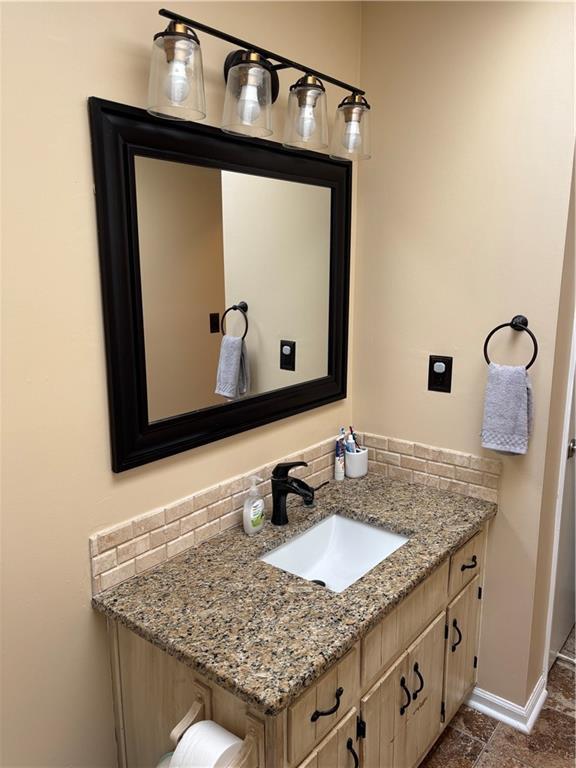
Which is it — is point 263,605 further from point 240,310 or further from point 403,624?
point 240,310

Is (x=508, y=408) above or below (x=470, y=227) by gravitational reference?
below

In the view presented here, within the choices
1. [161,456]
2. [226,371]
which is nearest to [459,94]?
[226,371]

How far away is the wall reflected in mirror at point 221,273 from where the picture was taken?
4.65ft

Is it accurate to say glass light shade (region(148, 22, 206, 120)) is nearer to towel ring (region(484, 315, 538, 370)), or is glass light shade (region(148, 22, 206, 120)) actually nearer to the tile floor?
towel ring (region(484, 315, 538, 370))

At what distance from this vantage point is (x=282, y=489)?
5.73 ft

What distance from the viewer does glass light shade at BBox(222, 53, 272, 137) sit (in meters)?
1.39

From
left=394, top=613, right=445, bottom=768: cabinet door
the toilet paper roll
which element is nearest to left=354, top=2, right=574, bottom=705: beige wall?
left=394, top=613, right=445, bottom=768: cabinet door

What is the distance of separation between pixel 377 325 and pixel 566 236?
701mm

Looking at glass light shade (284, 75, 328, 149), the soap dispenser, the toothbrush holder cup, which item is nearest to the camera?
glass light shade (284, 75, 328, 149)

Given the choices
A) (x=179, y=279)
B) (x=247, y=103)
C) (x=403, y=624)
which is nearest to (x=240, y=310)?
(x=179, y=279)

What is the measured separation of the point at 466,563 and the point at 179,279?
1301 millimetres

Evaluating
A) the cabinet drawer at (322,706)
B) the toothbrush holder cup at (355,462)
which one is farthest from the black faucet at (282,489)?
the cabinet drawer at (322,706)

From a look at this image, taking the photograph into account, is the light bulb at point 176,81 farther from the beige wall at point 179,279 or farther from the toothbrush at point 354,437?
the toothbrush at point 354,437

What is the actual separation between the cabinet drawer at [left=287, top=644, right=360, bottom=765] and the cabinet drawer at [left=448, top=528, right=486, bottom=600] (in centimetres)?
55
